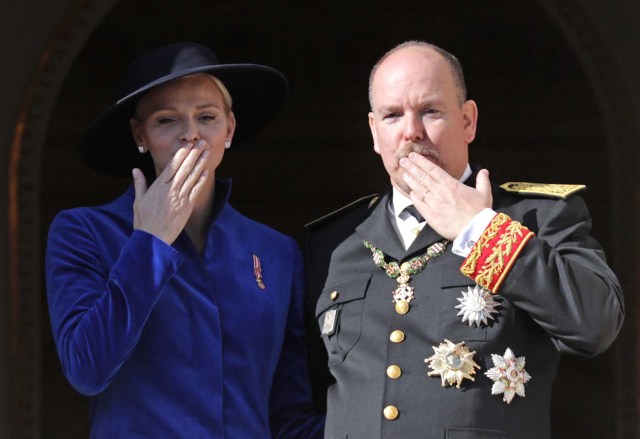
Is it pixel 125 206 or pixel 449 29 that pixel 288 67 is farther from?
pixel 125 206

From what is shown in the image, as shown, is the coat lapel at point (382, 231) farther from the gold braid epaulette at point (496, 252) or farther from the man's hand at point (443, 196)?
the gold braid epaulette at point (496, 252)

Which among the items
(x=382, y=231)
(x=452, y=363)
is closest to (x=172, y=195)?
(x=382, y=231)

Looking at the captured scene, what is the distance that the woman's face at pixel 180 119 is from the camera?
A: 325 cm

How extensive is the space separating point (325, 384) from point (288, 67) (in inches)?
53.8

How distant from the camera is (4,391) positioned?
3729mm

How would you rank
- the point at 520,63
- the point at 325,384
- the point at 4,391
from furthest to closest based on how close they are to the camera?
the point at 520,63 < the point at 4,391 < the point at 325,384

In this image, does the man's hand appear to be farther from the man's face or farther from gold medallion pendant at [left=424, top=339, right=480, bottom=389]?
gold medallion pendant at [left=424, top=339, right=480, bottom=389]

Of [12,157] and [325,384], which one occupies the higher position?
[12,157]

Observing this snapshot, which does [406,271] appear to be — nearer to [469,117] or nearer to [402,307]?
[402,307]

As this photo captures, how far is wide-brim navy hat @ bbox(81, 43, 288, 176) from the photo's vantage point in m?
3.30

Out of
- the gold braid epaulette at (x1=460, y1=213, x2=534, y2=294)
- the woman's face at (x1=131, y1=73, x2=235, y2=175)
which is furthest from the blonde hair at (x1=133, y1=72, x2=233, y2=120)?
the gold braid epaulette at (x1=460, y1=213, x2=534, y2=294)

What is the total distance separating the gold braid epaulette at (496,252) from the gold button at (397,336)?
198mm

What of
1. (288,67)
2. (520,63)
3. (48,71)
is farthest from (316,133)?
(48,71)

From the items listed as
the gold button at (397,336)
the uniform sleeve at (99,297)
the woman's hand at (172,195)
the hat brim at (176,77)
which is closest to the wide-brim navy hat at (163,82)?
the hat brim at (176,77)
